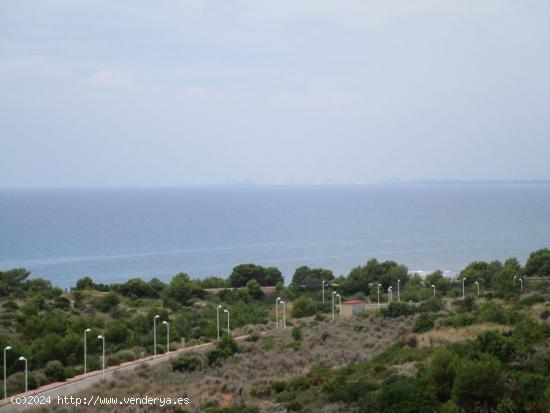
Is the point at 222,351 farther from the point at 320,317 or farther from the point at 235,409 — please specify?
the point at 320,317

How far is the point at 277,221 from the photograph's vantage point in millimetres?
131875

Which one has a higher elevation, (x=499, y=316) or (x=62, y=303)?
(x=499, y=316)

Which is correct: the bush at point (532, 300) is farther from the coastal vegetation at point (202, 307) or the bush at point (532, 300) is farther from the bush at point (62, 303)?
the bush at point (62, 303)

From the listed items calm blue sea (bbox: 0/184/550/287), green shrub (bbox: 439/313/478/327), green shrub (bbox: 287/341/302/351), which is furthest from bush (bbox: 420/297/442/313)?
calm blue sea (bbox: 0/184/550/287)

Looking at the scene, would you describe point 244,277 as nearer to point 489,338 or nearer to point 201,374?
point 201,374

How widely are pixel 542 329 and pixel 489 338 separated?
3.05m

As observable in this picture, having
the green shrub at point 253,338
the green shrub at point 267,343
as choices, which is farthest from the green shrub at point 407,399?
the green shrub at point 253,338

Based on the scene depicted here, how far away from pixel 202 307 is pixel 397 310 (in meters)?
10.6

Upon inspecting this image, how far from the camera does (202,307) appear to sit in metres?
35.7

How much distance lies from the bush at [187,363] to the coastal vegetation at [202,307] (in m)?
0.04

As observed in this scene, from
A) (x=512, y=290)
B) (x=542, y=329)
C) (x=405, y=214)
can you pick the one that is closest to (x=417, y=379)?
(x=542, y=329)

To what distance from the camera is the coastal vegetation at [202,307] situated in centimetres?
2306

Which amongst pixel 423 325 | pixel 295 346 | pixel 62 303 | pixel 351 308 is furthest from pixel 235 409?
pixel 62 303

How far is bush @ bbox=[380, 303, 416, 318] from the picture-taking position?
28.4 m
